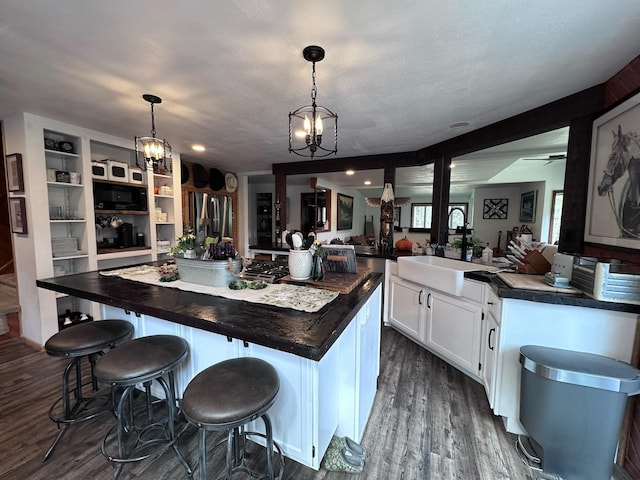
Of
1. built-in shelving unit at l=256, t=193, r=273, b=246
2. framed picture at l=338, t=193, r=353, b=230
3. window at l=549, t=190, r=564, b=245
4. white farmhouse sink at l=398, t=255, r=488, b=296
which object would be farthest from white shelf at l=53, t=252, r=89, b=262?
window at l=549, t=190, r=564, b=245

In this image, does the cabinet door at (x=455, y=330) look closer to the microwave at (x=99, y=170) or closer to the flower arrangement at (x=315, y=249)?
the flower arrangement at (x=315, y=249)

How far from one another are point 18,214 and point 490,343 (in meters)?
4.41

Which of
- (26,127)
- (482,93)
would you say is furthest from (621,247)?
(26,127)

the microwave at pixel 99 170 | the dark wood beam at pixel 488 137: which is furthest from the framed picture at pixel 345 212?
the microwave at pixel 99 170

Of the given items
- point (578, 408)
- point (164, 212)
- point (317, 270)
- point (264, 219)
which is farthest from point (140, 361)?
point (264, 219)

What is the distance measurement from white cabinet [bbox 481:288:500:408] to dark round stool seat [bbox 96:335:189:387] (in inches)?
78.0

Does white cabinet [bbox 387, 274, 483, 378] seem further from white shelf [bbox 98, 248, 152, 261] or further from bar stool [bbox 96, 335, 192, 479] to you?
white shelf [bbox 98, 248, 152, 261]

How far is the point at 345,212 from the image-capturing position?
768cm

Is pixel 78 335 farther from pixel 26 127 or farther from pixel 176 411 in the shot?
pixel 26 127

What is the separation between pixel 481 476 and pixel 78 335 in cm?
240

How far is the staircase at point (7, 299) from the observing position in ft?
9.48

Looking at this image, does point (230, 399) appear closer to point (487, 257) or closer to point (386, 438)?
point (386, 438)

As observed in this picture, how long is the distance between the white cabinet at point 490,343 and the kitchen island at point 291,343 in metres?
0.84

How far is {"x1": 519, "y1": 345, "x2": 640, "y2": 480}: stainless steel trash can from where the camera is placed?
4.35ft
